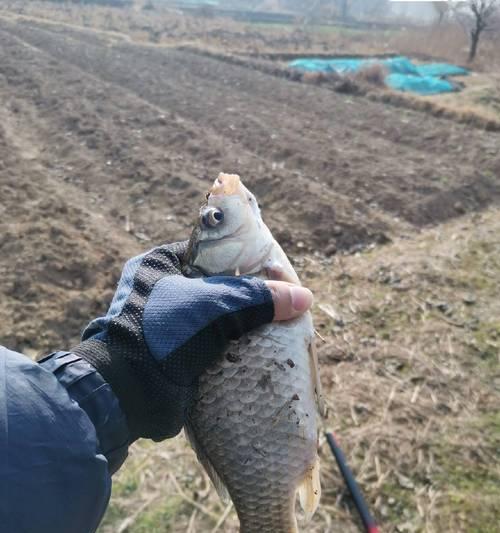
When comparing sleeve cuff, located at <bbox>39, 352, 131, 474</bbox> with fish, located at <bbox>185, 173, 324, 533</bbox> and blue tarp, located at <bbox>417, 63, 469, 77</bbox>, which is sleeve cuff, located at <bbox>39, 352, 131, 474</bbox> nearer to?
fish, located at <bbox>185, 173, 324, 533</bbox>

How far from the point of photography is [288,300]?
1.75 metres

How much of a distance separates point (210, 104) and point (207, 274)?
10765mm

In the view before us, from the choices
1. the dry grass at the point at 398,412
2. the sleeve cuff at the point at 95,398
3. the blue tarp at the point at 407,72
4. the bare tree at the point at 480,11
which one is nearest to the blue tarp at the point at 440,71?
the blue tarp at the point at 407,72

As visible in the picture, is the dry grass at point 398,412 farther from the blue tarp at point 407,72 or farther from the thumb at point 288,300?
the blue tarp at point 407,72

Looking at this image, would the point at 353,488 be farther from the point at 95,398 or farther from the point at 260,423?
the point at 95,398

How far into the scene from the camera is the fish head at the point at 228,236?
1.90 meters

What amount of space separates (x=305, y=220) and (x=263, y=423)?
506cm

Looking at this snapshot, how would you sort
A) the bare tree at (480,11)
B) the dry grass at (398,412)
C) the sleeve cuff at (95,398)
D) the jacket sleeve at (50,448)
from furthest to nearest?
the bare tree at (480,11)
the dry grass at (398,412)
the sleeve cuff at (95,398)
the jacket sleeve at (50,448)

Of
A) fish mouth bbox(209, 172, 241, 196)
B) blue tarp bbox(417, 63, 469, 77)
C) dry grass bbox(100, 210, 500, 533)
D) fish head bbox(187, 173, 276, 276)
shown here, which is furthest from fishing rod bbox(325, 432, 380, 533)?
blue tarp bbox(417, 63, 469, 77)

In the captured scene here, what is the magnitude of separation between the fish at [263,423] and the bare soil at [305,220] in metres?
1.49

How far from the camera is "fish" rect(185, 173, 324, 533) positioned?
1703 mm

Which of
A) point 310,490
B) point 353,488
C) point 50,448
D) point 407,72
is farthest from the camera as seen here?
point 407,72

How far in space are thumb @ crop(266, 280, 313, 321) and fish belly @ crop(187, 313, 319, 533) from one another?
58mm

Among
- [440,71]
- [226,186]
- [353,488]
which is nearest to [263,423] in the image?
[226,186]
